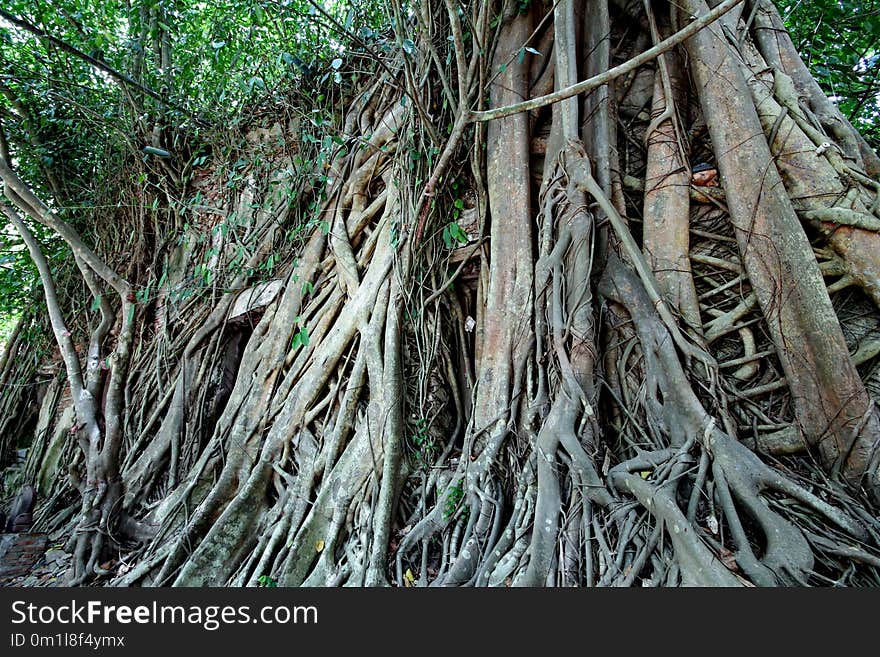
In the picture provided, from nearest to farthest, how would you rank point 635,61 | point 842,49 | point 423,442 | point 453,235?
point 635,61 → point 423,442 → point 453,235 → point 842,49

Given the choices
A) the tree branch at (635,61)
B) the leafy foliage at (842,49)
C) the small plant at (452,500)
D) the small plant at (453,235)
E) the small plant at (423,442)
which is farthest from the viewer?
the leafy foliage at (842,49)

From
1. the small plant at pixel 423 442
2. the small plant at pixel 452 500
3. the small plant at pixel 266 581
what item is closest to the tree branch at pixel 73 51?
the small plant at pixel 423 442

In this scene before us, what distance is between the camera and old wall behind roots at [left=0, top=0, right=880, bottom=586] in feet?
6.28

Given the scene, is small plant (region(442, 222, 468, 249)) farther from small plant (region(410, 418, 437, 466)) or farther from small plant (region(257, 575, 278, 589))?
small plant (region(257, 575, 278, 589))

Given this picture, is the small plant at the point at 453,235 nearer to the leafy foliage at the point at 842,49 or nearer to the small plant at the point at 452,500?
the small plant at the point at 452,500

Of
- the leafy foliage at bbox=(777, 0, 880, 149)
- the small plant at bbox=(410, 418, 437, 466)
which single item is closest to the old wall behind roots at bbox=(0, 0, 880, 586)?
the small plant at bbox=(410, 418, 437, 466)

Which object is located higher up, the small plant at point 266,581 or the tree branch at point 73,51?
the tree branch at point 73,51

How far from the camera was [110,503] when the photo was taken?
3301 mm

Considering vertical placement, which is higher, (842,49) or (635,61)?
(842,49)

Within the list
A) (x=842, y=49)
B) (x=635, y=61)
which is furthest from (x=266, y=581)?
(x=842, y=49)

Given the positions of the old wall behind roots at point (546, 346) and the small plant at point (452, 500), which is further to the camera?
the small plant at point (452, 500)

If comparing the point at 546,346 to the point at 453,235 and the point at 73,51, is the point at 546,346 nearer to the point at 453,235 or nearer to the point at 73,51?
the point at 453,235

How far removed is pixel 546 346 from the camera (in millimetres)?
2443

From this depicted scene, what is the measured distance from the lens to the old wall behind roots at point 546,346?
1.91 meters
